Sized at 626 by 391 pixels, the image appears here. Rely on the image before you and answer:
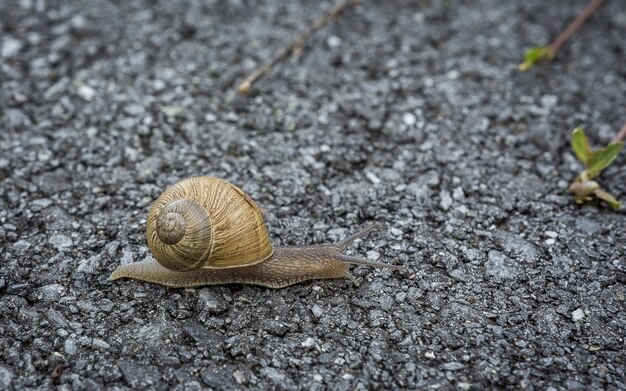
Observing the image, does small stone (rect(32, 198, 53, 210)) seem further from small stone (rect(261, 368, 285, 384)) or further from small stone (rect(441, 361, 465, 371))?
small stone (rect(441, 361, 465, 371))

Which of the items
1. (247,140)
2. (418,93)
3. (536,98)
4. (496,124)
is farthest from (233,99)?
(536,98)

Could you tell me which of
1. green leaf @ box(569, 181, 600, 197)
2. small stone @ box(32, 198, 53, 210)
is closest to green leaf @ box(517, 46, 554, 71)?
green leaf @ box(569, 181, 600, 197)

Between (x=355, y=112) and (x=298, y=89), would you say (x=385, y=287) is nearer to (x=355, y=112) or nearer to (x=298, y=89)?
(x=355, y=112)

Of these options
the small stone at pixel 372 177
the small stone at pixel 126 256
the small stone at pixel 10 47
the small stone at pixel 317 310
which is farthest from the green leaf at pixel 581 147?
the small stone at pixel 10 47

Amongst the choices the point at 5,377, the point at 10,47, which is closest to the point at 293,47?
the point at 10,47

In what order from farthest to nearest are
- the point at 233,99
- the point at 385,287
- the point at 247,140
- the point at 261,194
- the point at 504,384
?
the point at 233,99 < the point at 247,140 < the point at 261,194 < the point at 385,287 < the point at 504,384
